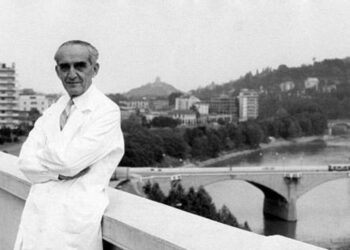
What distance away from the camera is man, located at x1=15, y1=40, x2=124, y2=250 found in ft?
4.54

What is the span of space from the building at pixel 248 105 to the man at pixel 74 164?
63610mm

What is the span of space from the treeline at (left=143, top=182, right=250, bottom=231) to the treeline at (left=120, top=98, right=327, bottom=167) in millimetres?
9529

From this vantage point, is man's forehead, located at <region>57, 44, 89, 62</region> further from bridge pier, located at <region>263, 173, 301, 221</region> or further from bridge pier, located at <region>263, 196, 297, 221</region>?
bridge pier, located at <region>263, 173, 301, 221</region>

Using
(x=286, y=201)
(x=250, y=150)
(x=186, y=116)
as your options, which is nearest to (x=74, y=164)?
(x=286, y=201)

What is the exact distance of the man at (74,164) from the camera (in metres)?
1.38

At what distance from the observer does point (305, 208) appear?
30.9 metres

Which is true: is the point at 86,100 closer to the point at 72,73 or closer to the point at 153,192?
the point at 72,73

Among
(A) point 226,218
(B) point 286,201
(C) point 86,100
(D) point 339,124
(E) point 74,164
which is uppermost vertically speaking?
(C) point 86,100

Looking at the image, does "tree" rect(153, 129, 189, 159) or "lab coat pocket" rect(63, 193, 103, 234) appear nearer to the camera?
"lab coat pocket" rect(63, 193, 103, 234)

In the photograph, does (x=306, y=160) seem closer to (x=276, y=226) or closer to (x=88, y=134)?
(x=276, y=226)

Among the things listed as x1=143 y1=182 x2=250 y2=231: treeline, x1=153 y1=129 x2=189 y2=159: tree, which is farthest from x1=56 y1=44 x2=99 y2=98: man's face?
x1=153 y1=129 x2=189 y2=159: tree

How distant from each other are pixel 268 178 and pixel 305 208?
9.68ft

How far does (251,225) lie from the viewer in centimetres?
2548

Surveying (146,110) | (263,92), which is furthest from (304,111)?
(146,110)
